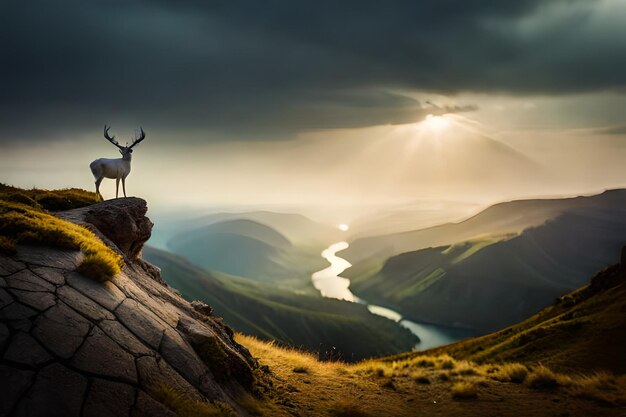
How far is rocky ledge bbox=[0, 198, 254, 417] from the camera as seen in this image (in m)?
6.98

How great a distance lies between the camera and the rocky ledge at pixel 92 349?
698 centimetres

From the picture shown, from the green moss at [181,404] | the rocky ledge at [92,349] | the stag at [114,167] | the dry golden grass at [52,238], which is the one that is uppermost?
the stag at [114,167]

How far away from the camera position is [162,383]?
8.76 metres

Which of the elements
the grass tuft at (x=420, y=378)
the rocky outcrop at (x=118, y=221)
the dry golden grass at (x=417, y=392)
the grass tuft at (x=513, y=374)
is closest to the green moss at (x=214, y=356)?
the dry golden grass at (x=417, y=392)

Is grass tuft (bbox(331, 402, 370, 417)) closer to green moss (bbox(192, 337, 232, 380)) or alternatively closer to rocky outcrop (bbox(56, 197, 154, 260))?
green moss (bbox(192, 337, 232, 380))

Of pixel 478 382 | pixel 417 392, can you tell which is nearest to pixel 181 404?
pixel 417 392

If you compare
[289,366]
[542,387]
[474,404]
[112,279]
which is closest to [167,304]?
[112,279]

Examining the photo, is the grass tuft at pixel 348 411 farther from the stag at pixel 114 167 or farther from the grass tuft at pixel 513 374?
the stag at pixel 114 167

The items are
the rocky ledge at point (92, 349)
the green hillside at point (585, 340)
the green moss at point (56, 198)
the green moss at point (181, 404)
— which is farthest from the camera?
the green hillside at point (585, 340)

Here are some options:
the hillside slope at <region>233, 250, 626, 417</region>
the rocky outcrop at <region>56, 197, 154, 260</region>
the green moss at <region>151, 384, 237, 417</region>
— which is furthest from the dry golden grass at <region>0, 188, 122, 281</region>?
the hillside slope at <region>233, 250, 626, 417</region>

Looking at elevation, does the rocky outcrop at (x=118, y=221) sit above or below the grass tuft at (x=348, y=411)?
above

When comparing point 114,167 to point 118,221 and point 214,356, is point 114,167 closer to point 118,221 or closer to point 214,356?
point 118,221

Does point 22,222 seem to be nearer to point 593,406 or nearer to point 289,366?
point 289,366

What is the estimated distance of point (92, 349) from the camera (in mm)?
8273
